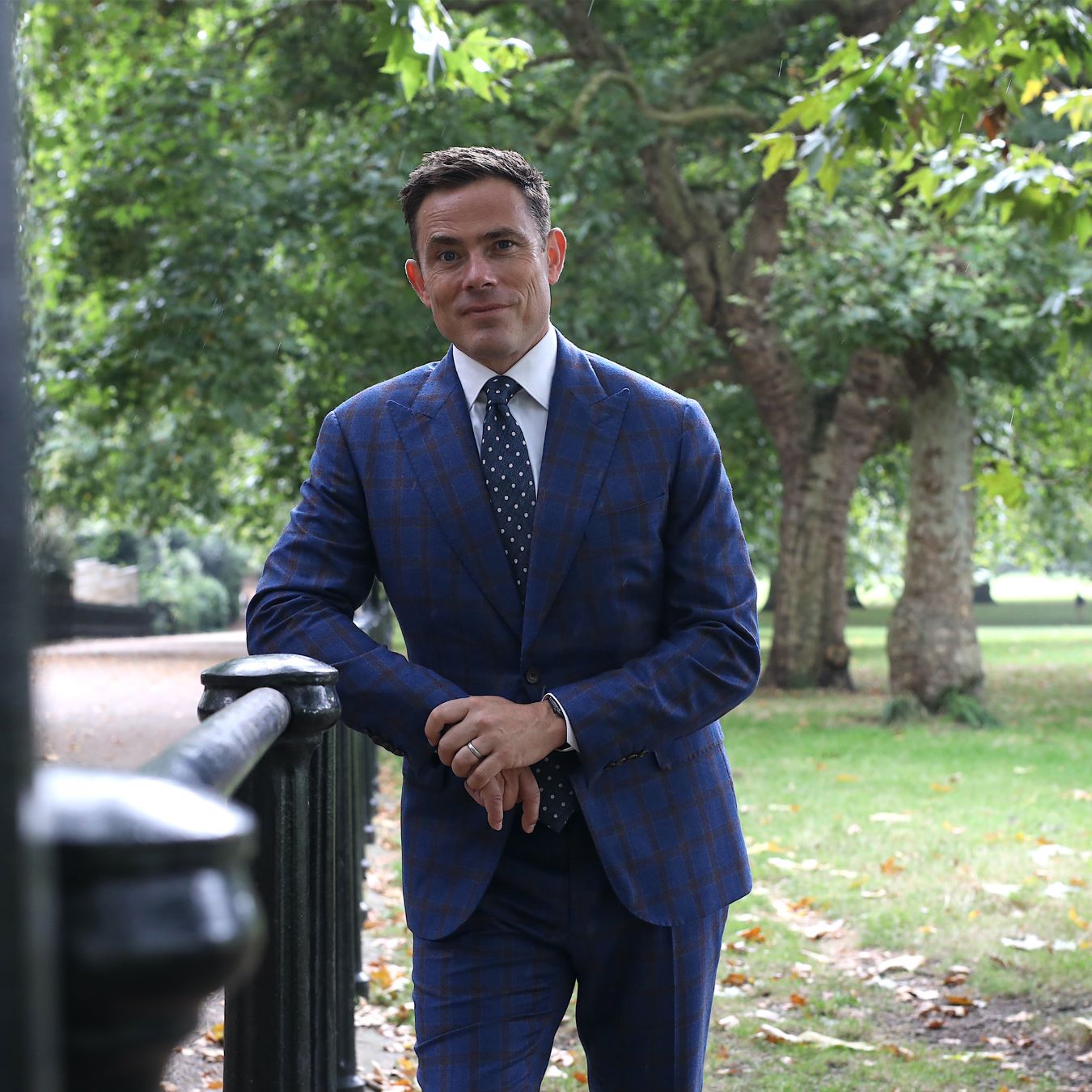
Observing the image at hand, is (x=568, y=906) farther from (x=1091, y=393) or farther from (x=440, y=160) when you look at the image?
(x=1091, y=393)

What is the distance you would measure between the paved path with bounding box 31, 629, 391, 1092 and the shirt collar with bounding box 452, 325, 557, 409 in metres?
0.90

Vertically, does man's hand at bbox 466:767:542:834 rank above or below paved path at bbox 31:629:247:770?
above

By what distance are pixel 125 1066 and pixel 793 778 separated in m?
11.2

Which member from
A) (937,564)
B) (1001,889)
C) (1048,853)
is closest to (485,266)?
(1001,889)

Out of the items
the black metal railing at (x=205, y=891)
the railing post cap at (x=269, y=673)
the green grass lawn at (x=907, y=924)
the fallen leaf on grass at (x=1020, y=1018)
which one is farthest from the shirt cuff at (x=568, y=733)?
the fallen leaf on grass at (x=1020, y=1018)

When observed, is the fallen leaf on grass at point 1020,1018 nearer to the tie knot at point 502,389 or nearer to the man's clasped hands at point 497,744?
the man's clasped hands at point 497,744

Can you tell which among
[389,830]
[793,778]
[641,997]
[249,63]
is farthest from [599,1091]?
[249,63]

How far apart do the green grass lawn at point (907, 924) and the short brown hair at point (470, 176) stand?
3203 mm

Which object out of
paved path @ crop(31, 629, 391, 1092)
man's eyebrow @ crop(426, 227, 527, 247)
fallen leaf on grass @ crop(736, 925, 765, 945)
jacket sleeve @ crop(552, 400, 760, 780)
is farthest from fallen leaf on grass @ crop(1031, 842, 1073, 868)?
man's eyebrow @ crop(426, 227, 527, 247)

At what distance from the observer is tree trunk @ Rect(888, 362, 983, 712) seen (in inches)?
616

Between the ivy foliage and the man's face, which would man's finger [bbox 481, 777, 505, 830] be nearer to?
the man's face

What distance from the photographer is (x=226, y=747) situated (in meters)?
1.37

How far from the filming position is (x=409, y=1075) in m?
4.99

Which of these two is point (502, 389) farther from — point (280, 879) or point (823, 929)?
point (823, 929)
